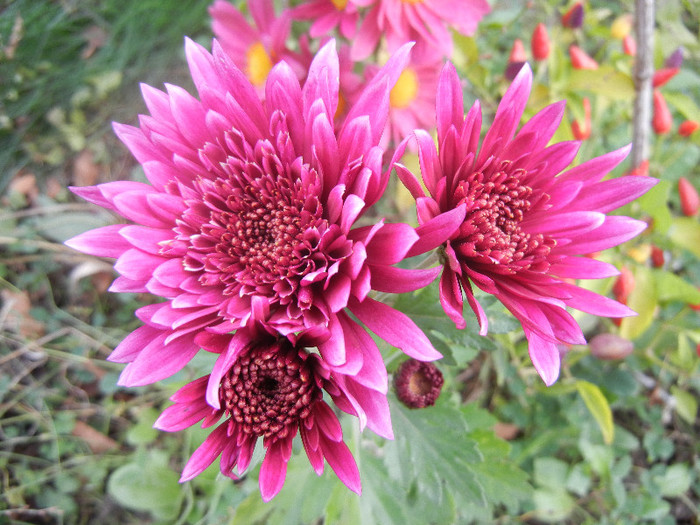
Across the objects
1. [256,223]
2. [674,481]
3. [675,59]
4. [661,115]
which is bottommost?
[674,481]

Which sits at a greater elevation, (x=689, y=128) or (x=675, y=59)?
(x=675, y=59)

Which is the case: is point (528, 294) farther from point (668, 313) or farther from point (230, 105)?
point (668, 313)

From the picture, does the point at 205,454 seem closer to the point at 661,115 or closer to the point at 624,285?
the point at 624,285

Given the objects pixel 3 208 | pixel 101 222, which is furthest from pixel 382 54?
pixel 3 208

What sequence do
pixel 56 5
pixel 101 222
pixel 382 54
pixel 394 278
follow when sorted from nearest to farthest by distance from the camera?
pixel 394 278
pixel 382 54
pixel 101 222
pixel 56 5

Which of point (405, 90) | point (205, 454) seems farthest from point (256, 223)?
point (405, 90)
